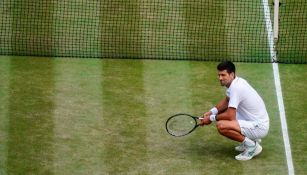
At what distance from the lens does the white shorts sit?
1143 centimetres

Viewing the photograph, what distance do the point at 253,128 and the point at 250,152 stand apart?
35cm

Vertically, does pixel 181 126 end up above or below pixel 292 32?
below

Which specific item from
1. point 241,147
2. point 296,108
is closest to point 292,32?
point 296,108

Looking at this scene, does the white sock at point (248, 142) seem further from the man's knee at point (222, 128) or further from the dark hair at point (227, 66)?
the dark hair at point (227, 66)

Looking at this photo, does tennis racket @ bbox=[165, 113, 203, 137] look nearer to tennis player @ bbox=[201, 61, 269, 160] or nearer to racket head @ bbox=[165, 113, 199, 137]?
racket head @ bbox=[165, 113, 199, 137]

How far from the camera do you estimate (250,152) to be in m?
11.5

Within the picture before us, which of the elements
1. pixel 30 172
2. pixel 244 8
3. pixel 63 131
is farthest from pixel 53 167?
pixel 244 8

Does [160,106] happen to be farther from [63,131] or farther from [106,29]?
[106,29]

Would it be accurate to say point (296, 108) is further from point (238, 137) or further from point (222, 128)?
point (222, 128)

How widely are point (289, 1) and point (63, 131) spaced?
734cm

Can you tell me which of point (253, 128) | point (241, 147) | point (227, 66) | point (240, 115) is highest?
point (227, 66)

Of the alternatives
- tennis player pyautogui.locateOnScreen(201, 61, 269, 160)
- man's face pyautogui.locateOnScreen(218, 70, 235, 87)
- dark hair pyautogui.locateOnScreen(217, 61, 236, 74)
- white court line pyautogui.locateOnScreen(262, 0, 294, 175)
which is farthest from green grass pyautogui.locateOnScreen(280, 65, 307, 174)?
dark hair pyautogui.locateOnScreen(217, 61, 236, 74)

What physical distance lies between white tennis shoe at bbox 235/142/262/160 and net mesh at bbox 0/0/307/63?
13.3 ft

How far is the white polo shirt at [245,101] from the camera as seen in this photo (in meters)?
11.2
